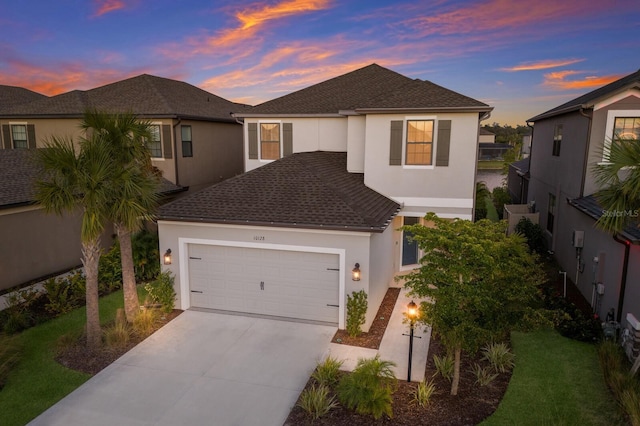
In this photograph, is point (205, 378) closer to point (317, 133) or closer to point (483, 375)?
point (483, 375)

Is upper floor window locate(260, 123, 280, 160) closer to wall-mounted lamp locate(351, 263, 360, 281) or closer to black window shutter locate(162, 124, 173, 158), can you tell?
black window shutter locate(162, 124, 173, 158)

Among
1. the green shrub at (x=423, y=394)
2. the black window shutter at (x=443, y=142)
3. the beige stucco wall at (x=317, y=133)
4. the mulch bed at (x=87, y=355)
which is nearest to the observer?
the green shrub at (x=423, y=394)

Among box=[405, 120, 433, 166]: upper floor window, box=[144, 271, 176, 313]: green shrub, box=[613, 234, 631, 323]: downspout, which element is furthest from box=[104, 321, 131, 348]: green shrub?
box=[613, 234, 631, 323]: downspout

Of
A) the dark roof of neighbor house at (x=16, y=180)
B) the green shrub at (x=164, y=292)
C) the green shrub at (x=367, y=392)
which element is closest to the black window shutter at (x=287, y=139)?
the dark roof of neighbor house at (x=16, y=180)

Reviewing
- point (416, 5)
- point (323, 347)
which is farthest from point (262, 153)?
point (323, 347)

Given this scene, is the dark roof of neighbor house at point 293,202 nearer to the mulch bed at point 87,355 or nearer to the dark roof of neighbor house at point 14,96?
the mulch bed at point 87,355

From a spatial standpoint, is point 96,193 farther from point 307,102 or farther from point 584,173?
point 584,173
